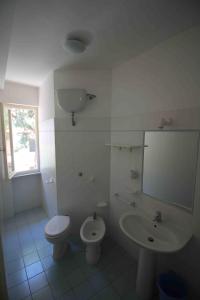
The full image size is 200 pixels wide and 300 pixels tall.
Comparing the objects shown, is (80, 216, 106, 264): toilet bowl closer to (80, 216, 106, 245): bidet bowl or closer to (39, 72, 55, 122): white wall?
(80, 216, 106, 245): bidet bowl

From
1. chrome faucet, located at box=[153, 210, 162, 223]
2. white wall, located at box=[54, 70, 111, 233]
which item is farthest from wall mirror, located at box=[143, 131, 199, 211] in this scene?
white wall, located at box=[54, 70, 111, 233]

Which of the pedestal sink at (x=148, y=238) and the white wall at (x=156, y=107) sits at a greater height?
the white wall at (x=156, y=107)

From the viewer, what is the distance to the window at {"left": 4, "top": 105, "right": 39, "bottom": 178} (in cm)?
260

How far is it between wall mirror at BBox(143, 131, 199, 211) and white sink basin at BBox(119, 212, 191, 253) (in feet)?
0.83

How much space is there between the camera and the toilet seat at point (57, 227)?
169 centimetres

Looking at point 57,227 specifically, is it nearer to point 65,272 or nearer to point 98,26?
point 65,272

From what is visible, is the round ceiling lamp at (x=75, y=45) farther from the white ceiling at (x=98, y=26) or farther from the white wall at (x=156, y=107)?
the white wall at (x=156, y=107)

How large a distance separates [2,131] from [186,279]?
10.1 feet

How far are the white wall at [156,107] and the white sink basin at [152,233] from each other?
98 mm

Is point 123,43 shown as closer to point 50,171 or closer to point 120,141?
point 120,141

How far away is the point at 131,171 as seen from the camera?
1.75 m

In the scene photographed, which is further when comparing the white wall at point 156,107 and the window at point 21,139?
the window at point 21,139

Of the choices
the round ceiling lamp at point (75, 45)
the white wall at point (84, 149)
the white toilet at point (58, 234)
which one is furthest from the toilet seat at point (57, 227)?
the round ceiling lamp at point (75, 45)

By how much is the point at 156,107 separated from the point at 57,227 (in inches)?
72.7
